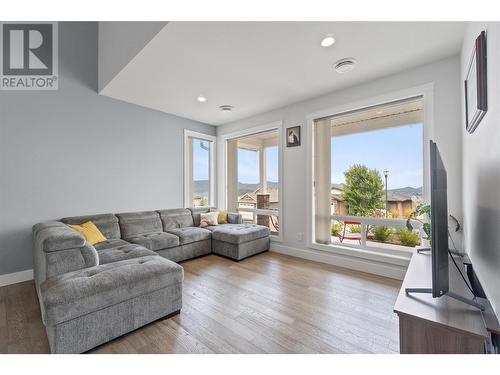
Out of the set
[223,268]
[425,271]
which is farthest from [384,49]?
[223,268]

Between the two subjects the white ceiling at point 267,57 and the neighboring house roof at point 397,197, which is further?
the neighboring house roof at point 397,197

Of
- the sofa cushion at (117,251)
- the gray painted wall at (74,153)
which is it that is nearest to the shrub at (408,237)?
the sofa cushion at (117,251)

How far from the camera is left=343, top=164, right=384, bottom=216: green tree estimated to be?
130 inches

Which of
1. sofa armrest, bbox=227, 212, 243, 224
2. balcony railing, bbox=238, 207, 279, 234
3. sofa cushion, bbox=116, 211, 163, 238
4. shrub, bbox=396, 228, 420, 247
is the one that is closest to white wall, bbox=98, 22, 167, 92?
Answer: sofa cushion, bbox=116, 211, 163, 238

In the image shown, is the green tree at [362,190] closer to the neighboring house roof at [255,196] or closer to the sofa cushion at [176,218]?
the neighboring house roof at [255,196]

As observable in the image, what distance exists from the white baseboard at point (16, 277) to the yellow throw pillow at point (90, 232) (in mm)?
829

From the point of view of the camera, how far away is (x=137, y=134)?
4.01m

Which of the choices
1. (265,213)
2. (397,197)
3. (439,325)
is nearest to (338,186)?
(397,197)

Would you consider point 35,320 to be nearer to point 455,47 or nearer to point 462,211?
point 462,211

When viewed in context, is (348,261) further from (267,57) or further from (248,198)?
(267,57)

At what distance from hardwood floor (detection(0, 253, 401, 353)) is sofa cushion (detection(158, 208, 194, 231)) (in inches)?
47.6

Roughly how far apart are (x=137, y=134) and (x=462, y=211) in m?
4.63

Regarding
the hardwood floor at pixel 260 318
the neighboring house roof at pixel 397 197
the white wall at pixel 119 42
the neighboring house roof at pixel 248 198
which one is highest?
the white wall at pixel 119 42

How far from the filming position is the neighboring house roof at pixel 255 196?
4.42 metres
